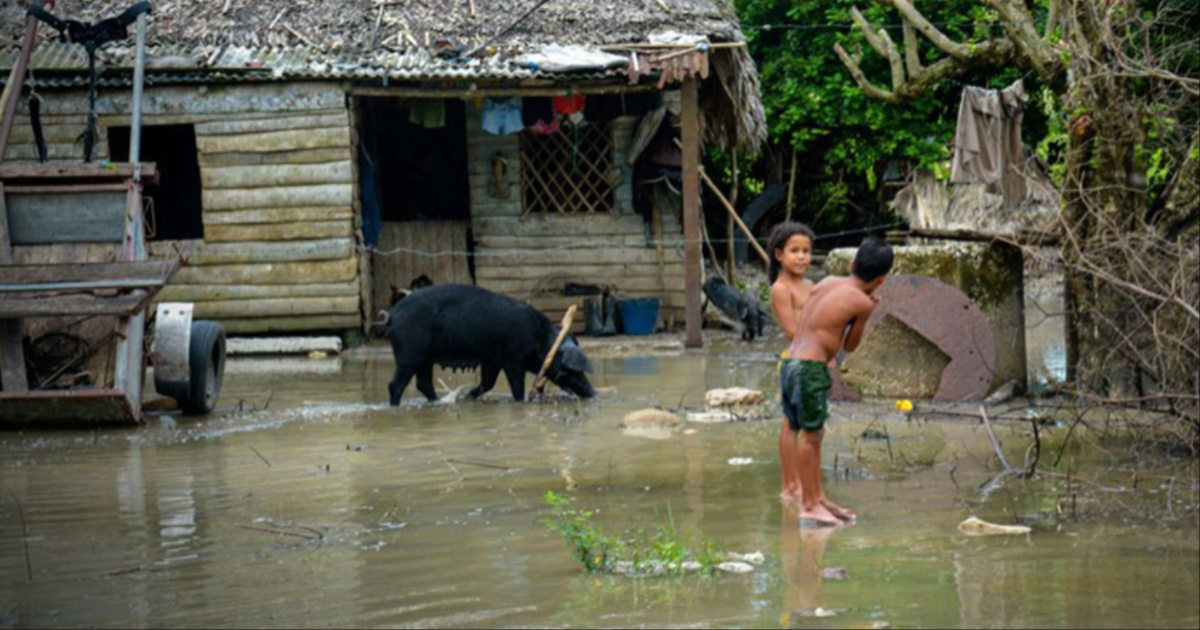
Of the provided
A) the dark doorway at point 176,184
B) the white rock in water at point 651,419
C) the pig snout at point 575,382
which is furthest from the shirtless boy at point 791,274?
the dark doorway at point 176,184

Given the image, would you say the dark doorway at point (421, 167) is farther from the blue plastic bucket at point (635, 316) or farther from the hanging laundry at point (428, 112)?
the blue plastic bucket at point (635, 316)

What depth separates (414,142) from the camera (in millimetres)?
20859

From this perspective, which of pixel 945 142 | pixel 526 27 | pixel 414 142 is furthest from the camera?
pixel 945 142

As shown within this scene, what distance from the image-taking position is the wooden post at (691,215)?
17.1 m

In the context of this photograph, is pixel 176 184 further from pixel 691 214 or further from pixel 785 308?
pixel 785 308

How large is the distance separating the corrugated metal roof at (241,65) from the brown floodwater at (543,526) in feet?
20.5

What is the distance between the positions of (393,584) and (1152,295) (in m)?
3.82

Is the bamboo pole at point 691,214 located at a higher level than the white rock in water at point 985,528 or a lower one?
higher

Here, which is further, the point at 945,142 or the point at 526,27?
the point at 945,142

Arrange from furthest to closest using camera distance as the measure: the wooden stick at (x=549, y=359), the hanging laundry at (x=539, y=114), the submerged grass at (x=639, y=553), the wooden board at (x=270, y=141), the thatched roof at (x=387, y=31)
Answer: the hanging laundry at (x=539, y=114), the wooden board at (x=270, y=141), the thatched roof at (x=387, y=31), the wooden stick at (x=549, y=359), the submerged grass at (x=639, y=553)

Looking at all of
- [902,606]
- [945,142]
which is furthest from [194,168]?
[902,606]

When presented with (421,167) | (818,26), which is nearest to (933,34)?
(421,167)

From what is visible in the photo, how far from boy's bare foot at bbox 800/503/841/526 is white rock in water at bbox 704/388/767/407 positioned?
4431 millimetres

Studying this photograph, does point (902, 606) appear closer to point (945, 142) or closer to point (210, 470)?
point (210, 470)
